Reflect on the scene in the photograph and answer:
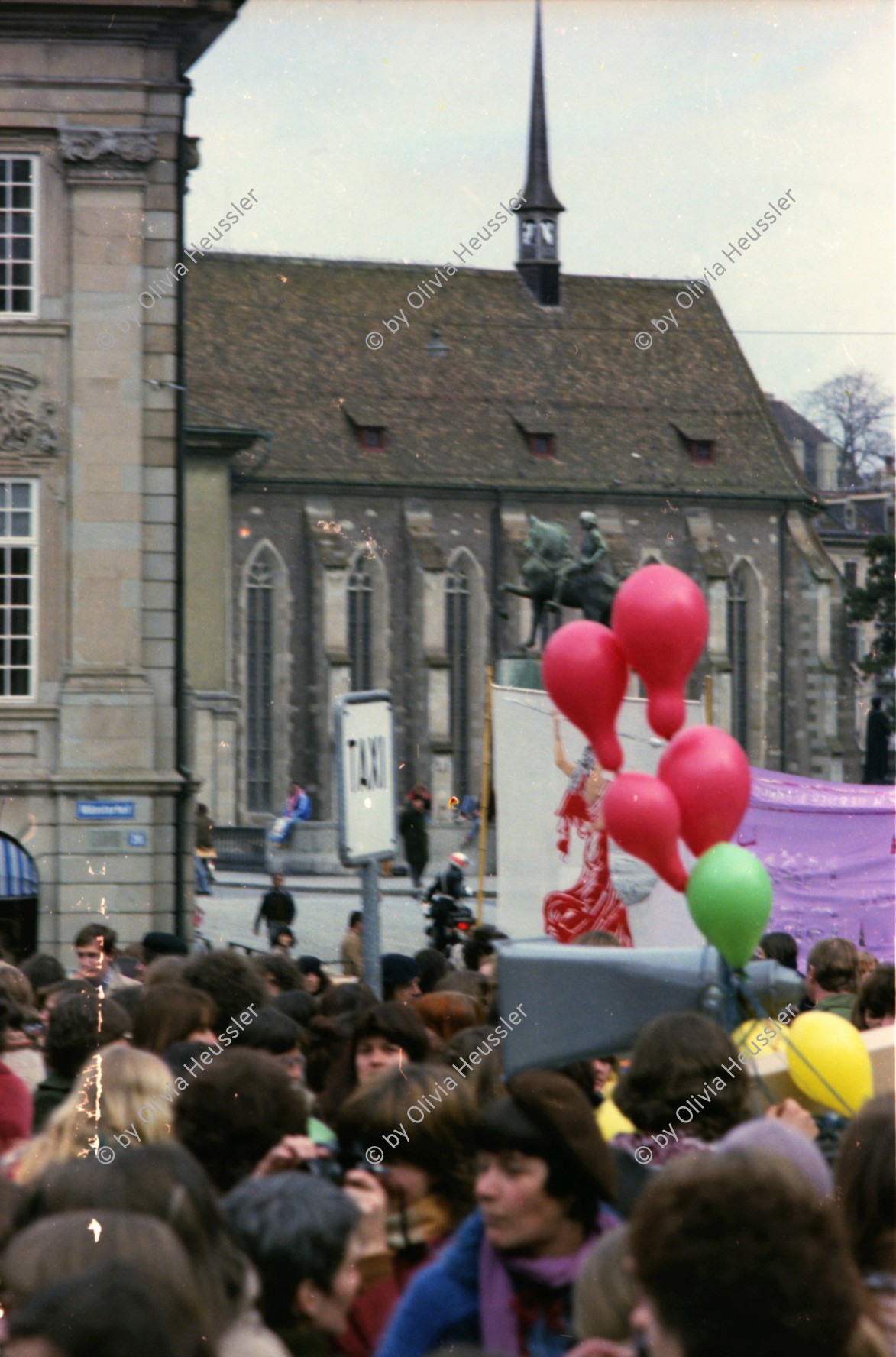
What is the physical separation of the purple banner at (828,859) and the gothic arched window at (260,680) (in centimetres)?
4766

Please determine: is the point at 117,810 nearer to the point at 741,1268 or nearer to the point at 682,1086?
the point at 682,1086

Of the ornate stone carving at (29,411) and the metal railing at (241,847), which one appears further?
the metal railing at (241,847)

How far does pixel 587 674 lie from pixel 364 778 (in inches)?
50.6

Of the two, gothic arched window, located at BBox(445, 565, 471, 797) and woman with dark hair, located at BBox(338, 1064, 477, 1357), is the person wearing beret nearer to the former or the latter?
woman with dark hair, located at BBox(338, 1064, 477, 1357)

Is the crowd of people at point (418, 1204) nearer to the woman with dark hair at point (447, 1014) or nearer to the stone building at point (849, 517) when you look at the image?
the woman with dark hair at point (447, 1014)

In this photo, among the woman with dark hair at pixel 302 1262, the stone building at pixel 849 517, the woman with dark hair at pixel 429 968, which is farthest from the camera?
the stone building at pixel 849 517

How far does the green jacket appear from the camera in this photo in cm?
746

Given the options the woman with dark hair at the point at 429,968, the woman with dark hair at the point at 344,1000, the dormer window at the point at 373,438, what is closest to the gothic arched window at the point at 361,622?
the dormer window at the point at 373,438

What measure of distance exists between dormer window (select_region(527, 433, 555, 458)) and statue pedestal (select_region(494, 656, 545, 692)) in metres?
49.3

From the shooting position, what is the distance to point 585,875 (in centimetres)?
1166

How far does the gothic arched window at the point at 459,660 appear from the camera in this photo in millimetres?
62094

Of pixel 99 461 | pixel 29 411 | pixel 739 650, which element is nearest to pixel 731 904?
pixel 99 461

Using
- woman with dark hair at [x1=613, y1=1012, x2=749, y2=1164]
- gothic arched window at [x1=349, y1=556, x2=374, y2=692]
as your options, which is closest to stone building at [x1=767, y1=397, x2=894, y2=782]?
gothic arched window at [x1=349, y1=556, x2=374, y2=692]

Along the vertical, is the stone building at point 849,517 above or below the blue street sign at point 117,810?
above
